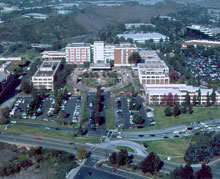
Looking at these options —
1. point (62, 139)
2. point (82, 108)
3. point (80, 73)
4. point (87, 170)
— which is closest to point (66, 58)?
point (80, 73)

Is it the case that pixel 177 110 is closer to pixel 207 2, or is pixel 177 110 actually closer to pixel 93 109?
pixel 93 109

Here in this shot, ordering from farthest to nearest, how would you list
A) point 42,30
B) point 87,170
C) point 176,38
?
1. point 42,30
2. point 176,38
3. point 87,170

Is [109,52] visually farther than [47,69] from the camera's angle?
Yes

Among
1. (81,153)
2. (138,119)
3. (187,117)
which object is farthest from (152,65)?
(81,153)

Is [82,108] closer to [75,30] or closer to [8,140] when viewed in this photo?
[8,140]

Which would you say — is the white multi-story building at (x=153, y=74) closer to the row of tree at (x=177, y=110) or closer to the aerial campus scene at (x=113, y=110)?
the aerial campus scene at (x=113, y=110)

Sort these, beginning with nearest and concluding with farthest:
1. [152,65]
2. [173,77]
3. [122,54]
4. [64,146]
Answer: [64,146]
[173,77]
[152,65]
[122,54]

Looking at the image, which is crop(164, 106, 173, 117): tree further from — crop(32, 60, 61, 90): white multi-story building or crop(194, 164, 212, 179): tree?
crop(32, 60, 61, 90): white multi-story building
